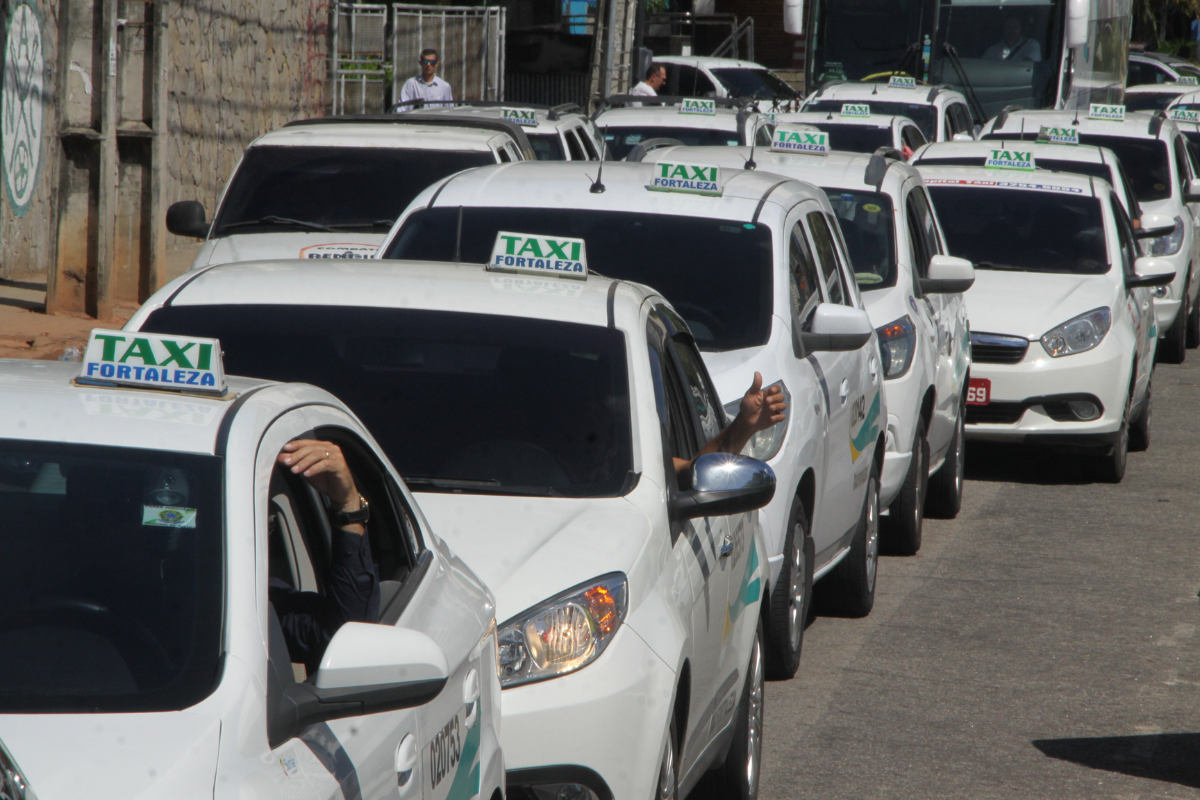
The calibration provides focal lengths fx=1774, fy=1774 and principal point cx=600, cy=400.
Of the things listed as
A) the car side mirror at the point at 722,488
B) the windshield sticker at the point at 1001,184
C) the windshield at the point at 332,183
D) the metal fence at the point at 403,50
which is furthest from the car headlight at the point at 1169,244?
the car side mirror at the point at 722,488

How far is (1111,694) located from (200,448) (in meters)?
5.01

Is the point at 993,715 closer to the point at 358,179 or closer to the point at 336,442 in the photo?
the point at 336,442

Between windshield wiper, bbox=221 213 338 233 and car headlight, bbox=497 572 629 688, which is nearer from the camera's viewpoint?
car headlight, bbox=497 572 629 688

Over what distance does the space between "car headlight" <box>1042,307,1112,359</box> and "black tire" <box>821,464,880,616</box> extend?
363cm

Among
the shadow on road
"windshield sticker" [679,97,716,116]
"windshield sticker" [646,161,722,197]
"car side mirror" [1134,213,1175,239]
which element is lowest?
the shadow on road

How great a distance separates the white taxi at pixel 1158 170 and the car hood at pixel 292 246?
802 cm

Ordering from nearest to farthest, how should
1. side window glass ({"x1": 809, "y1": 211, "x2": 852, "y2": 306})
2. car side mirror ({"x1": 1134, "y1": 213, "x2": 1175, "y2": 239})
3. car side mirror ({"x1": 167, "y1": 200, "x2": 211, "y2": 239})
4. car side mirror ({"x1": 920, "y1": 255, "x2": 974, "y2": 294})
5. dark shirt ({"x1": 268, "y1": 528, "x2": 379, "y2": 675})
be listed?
dark shirt ({"x1": 268, "y1": 528, "x2": 379, "y2": 675}), side window glass ({"x1": 809, "y1": 211, "x2": 852, "y2": 306}), car side mirror ({"x1": 920, "y1": 255, "x2": 974, "y2": 294}), car side mirror ({"x1": 167, "y1": 200, "x2": 211, "y2": 239}), car side mirror ({"x1": 1134, "y1": 213, "x2": 1175, "y2": 239})

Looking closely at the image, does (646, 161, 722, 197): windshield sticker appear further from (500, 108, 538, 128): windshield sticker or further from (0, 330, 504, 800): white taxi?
(500, 108, 538, 128): windshield sticker

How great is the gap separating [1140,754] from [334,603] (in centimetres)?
390

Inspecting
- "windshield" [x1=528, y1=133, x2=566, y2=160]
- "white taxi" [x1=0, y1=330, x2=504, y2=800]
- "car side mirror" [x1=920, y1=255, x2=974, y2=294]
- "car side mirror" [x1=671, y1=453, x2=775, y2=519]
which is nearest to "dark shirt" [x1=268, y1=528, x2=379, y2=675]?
"white taxi" [x1=0, y1=330, x2=504, y2=800]

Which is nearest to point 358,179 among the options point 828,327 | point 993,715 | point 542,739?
point 828,327

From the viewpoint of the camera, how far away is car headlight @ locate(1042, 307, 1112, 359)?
11.4m

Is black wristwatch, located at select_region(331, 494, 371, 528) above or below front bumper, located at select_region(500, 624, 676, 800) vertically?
above

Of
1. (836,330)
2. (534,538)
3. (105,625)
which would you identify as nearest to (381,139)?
(836,330)
